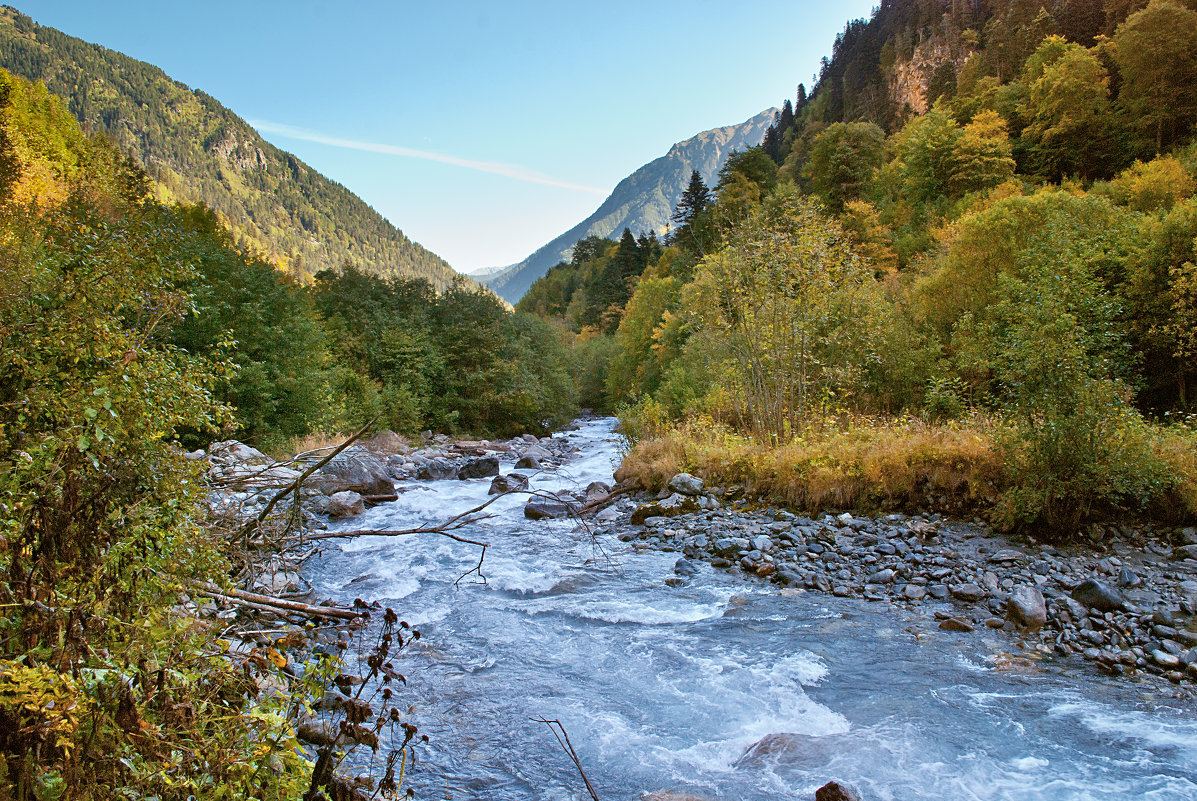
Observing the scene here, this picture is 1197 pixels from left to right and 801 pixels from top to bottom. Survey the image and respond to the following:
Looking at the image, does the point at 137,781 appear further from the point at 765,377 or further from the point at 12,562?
the point at 765,377

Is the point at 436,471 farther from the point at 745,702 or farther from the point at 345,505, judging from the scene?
the point at 745,702

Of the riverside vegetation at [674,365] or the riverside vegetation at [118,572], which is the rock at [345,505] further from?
the riverside vegetation at [118,572]

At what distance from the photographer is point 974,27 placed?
61.8m

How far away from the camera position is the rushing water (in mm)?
4379

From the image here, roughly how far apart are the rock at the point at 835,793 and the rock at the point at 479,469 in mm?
15004

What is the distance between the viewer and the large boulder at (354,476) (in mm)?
13477

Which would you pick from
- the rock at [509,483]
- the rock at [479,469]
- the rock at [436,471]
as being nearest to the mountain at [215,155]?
the rock at [436,471]

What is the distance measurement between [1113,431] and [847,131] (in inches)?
1668

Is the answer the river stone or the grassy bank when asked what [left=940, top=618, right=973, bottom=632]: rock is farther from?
the grassy bank

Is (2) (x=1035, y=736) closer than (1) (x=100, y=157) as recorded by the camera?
Yes

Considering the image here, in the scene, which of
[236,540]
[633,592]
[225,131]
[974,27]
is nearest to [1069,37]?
[974,27]

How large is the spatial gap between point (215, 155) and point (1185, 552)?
174 meters

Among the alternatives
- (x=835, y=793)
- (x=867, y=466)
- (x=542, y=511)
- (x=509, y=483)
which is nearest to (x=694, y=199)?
(x=509, y=483)

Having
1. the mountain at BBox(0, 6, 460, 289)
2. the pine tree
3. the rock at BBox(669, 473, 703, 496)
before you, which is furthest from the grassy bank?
the mountain at BBox(0, 6, 460, 289)
